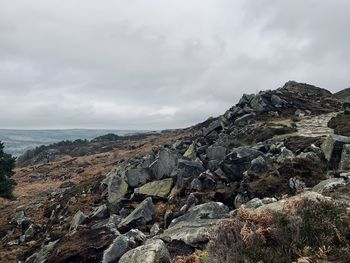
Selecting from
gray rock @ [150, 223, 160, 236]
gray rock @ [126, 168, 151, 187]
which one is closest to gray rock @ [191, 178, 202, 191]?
gray rock @ [150, 223, 160, 236]

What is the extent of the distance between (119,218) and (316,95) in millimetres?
43350

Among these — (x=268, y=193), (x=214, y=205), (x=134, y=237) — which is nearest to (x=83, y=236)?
(x=134, y=237)

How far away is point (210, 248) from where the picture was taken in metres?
8.66

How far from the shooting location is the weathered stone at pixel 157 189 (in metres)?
22.5

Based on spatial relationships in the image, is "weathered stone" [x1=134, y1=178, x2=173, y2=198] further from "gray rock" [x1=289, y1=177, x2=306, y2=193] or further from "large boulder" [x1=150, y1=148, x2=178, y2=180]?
"gray rock" [x1=289, y1=177, x2=306, y2=193]

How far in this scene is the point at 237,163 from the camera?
2189 cm

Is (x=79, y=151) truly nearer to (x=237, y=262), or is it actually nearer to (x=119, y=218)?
(x=119, y=218)

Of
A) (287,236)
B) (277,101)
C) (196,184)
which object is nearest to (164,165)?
(196,184)

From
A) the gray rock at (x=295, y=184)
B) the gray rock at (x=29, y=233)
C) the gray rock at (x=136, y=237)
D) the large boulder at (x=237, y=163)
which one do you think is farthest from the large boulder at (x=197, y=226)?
the gray rock at (x=29, y=233)

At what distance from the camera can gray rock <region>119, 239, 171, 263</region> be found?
32.7ft

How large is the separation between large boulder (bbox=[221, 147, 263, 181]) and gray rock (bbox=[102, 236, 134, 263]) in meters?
9.52

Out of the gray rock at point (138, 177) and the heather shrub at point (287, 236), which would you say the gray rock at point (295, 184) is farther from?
the gray rock at point (138, 177)

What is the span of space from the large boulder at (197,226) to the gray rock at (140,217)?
11.5 ft

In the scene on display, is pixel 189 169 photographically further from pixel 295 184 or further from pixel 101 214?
pixel 295 184
